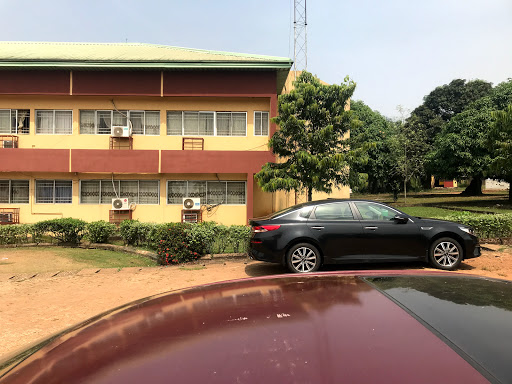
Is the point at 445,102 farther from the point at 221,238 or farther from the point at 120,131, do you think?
the point at 221,238

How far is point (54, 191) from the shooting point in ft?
46.9

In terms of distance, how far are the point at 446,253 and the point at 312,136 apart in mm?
5468

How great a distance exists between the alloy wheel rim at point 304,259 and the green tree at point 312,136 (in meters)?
4.50

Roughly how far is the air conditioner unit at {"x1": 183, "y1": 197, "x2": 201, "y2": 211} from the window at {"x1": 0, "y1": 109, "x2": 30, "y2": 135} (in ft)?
24.9

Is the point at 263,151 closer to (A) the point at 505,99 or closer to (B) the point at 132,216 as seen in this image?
(B) the point at 132,216

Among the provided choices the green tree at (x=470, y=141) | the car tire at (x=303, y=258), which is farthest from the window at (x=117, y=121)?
the green tree at (x=470, y=141)

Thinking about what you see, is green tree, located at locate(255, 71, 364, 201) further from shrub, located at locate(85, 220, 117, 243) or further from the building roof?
shrub, located at locate(85, 220, 117, 243)

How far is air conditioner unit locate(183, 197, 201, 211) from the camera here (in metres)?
14.0

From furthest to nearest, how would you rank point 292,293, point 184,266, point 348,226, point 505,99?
point 505,99
point 184,266
point 348,226
point 292,293

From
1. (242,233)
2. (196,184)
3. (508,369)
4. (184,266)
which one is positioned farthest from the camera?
(196,184)

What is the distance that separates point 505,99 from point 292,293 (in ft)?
104

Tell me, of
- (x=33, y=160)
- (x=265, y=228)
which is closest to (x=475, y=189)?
(x=265, y=228)

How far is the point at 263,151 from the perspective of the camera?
13.9 meters

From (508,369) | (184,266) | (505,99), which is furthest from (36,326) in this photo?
(505,99)
